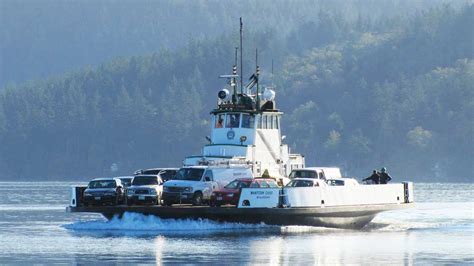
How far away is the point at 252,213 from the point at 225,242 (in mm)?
4278

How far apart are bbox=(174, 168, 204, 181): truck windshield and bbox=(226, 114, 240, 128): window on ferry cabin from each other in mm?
6482

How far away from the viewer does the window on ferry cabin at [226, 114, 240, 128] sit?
245 feet

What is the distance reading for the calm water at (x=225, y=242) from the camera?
179 ft

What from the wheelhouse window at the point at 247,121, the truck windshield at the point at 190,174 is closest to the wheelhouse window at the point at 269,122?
the wheelhouse window at the point at 247,121

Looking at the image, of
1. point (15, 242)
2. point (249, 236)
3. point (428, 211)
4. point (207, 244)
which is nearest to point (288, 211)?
point (249, 236)

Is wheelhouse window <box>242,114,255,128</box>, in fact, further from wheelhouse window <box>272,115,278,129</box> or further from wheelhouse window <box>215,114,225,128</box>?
wheelhouse window <box>272,115,278,129</box>

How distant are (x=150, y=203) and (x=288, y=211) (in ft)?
20.3

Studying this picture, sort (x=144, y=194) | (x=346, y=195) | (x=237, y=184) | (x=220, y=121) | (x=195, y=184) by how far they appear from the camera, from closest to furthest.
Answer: (x=237, y=184)
(x=195, y=184)
(x=144, y=194)
(x=346, y=195)
(x=220, y=121)

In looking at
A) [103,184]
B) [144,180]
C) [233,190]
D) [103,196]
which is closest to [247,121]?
[144,180]

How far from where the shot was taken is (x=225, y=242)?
6178 cm

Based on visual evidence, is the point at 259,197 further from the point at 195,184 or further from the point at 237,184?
the point at 195,184

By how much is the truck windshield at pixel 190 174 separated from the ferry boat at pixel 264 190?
5.58 ft

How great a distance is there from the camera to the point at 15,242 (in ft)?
205

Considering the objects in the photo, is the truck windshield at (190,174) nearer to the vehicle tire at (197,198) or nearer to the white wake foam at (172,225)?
the vehicle tire at (197,198)
